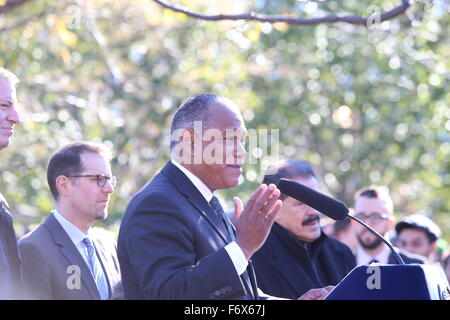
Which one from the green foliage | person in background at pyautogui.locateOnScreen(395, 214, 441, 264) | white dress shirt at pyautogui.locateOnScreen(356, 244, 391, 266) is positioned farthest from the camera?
the green foliage

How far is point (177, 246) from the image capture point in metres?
4.52

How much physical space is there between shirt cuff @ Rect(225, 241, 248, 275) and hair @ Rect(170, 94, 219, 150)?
747 millimetres

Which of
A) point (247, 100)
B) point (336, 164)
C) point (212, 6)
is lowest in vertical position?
point (336, 164)

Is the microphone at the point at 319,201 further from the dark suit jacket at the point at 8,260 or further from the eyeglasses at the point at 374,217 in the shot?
the eyeglasses at the point at 374,217

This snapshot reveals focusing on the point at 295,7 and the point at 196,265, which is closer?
the point at 196,265

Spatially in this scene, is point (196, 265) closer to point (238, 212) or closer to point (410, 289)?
point (238, 212)

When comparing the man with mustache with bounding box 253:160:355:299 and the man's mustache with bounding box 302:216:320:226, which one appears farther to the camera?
the man's mustache with bounding box 302:216:320:226

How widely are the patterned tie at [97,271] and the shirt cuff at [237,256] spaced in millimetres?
1436

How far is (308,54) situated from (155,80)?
2.74 m

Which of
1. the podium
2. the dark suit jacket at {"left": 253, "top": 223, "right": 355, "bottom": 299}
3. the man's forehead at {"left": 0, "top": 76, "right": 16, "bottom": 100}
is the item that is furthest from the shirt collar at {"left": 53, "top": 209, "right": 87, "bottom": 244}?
the podium

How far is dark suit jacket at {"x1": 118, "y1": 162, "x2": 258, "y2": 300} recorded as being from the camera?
436 cm

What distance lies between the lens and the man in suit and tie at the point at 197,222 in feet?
14.3

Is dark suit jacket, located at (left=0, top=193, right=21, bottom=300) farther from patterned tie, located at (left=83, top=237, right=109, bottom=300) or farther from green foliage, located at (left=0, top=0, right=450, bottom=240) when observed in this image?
green foliage, located at (left=0, top=0, right=450, bottom=240)
